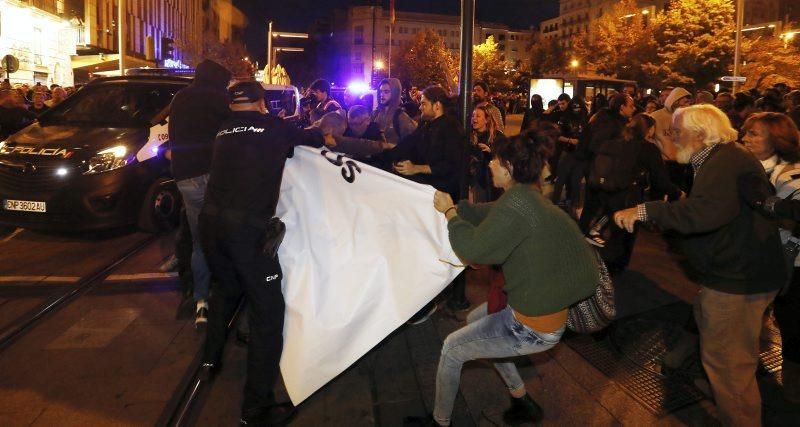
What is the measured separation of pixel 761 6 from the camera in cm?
6594

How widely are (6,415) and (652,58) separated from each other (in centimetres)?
3984

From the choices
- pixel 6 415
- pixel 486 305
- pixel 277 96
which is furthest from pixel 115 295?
pixel 277 96

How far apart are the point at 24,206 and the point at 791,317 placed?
8126 millimetres

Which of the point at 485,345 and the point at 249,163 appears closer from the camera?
the point at 485,345

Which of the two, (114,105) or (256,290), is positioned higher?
(114,105)

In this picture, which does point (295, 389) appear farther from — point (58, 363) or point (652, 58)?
point (652, 58)

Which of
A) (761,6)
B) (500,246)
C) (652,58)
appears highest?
(761,6)

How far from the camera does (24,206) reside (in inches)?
303

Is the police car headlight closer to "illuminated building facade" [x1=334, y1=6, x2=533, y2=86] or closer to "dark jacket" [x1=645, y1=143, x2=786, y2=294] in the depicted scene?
"dark jacket" [x1=645, y1=143, x2=786, y2=294]

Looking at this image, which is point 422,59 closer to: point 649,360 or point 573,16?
point 573,16

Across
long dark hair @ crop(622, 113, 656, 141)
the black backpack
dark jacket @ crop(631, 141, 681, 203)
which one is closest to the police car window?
the black backpack

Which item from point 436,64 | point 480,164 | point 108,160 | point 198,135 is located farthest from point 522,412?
point 436,64

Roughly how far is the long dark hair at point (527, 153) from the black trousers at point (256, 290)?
1538 mm

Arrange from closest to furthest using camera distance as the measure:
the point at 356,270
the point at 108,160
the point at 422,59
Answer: the point at 356,270 < the point at 108,160 < the point at 422,59
